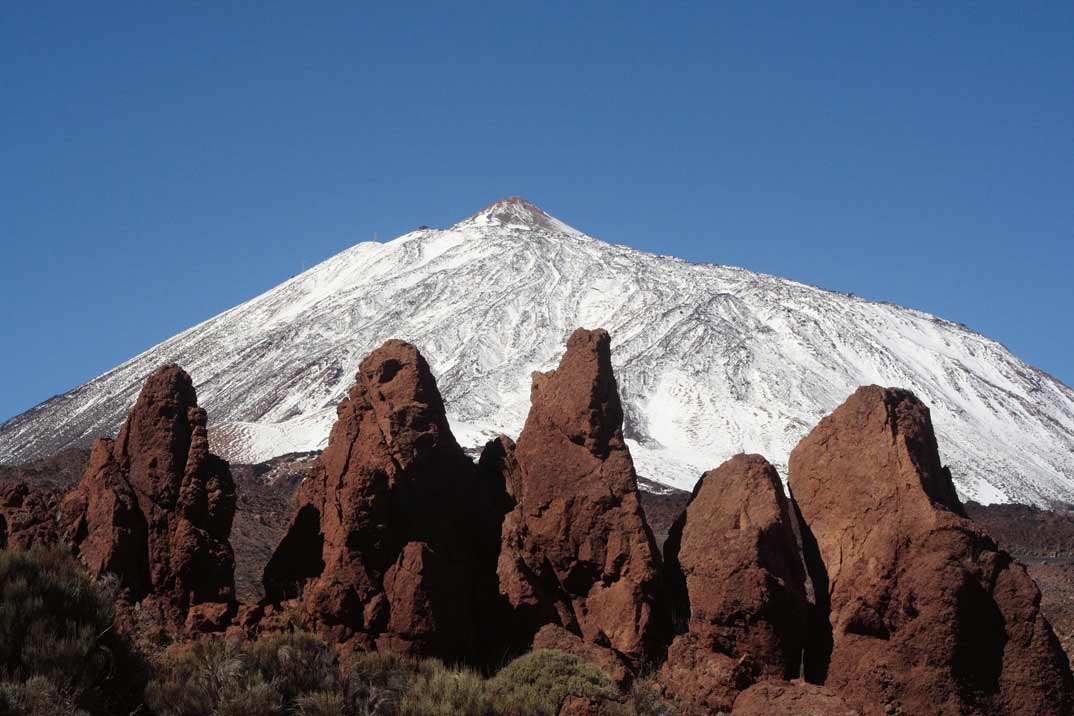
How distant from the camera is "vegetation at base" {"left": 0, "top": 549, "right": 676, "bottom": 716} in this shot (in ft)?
38.6

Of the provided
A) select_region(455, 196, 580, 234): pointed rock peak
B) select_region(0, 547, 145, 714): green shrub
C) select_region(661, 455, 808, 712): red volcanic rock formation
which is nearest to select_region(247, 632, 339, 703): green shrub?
select_region(0, 547, 145, 714): green shrub

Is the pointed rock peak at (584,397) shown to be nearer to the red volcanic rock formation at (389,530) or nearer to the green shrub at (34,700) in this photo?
the red volcanic rock formation at (389,530)

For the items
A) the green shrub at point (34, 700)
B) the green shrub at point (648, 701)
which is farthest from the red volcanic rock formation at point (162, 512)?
the green shrub at point (648, 701)

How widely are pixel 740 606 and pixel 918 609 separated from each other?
2.10 metres

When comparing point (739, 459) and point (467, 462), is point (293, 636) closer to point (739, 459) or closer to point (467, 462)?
point (467, 462)

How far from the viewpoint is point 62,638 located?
39.3 ft

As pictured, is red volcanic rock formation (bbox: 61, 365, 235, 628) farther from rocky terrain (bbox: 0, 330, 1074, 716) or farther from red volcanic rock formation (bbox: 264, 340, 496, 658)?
red volcanic rock formation (bbox: 264, 340, 496, 658)

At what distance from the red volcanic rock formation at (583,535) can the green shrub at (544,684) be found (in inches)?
48.7

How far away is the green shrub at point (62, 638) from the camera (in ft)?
38.1

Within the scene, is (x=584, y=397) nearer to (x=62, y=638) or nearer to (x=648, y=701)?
(x=648, y=701)

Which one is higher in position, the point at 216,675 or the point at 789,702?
the point at 216,675

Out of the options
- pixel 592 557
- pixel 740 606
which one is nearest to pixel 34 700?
pixel 592 557

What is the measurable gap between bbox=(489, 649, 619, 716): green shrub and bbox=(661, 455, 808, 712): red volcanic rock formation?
4.59ft

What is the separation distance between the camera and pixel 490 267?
4237 inches
